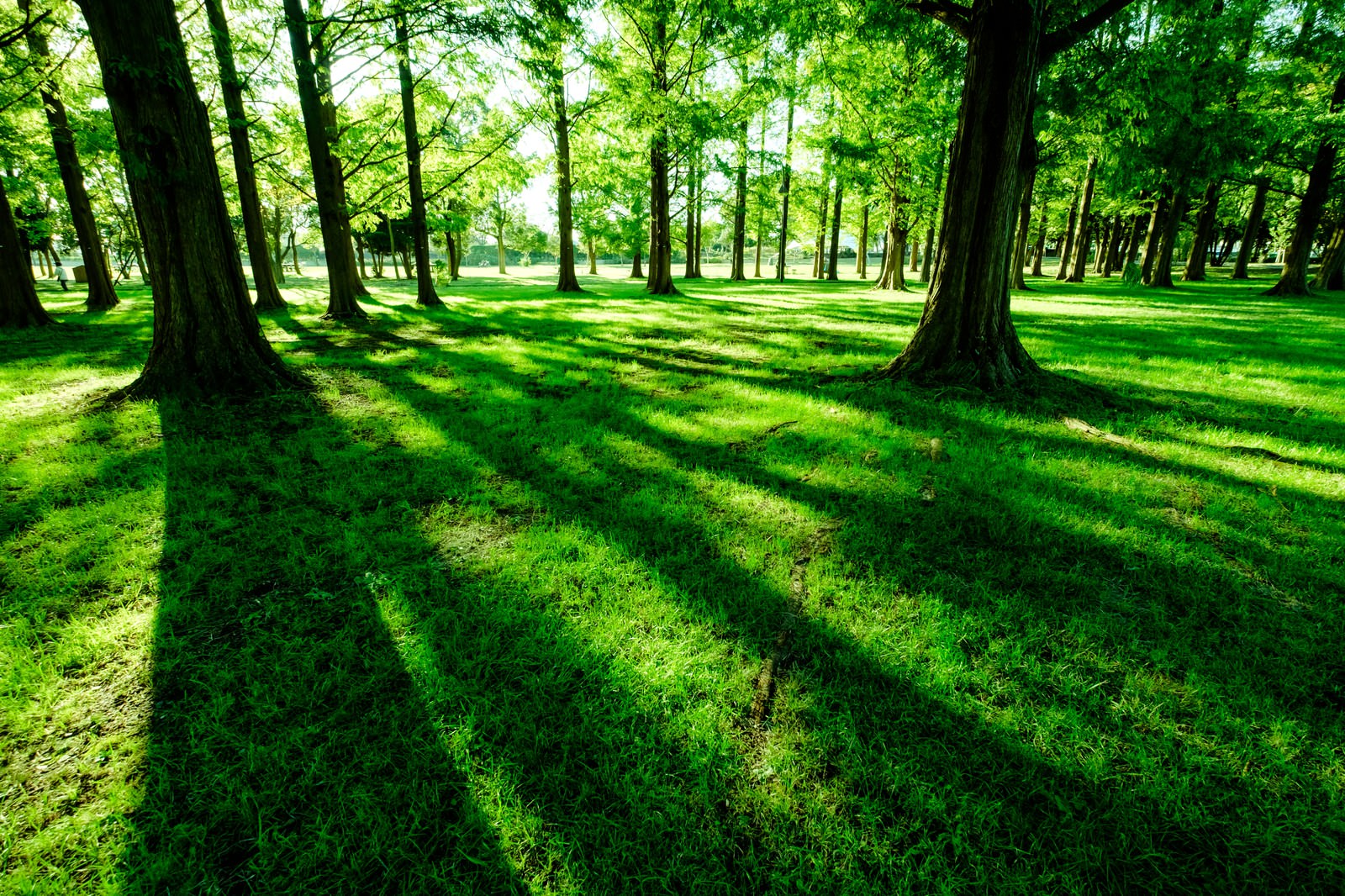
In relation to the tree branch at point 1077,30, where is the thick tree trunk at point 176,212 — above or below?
below

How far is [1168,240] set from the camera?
22094 millimetres

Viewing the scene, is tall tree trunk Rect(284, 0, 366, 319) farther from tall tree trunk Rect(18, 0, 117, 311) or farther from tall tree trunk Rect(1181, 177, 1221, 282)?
tall tree trunk Rect(1181, 177, 1221, 282)

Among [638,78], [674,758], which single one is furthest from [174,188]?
[638,78]

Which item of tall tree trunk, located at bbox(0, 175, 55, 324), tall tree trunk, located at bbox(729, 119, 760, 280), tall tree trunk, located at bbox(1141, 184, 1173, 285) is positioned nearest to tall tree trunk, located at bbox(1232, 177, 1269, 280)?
tall tree trunk, located at bbox(1141, 184, 1173, 285)

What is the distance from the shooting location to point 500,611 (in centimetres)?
258

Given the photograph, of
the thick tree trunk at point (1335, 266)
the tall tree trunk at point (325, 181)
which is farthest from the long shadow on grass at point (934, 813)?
the thick tree trunk at point (1335, 266)

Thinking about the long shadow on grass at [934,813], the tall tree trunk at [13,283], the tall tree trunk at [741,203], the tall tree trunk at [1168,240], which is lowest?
the long shadow on grass at [934,813]

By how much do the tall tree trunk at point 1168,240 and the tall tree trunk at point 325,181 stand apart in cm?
2831

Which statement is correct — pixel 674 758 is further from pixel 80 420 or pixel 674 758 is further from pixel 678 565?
pixel 80 420

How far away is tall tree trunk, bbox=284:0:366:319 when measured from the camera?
10.9 metres

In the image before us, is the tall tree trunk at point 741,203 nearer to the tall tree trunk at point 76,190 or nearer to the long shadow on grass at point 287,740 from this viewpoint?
the tall tree trunk at point 76,190

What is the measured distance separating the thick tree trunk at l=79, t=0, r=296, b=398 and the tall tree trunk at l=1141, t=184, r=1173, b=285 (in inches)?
1221

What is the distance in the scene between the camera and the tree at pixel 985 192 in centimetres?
544

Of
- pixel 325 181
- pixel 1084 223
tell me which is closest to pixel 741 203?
pixel 1084 223
